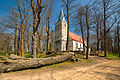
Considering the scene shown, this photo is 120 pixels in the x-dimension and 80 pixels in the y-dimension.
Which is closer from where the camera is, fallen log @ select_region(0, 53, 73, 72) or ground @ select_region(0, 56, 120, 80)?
ground @ select_region(0, 56, 120, 80)

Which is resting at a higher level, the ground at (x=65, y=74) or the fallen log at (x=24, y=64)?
the fallen log at (x=24, y=64)

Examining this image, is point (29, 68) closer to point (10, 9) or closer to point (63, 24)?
point (10, 9)

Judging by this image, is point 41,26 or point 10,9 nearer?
point 10,9

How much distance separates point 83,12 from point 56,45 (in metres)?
23.5

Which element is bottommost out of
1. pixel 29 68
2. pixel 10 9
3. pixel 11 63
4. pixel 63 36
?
pixel 29 68

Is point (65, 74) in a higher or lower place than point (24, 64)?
lower

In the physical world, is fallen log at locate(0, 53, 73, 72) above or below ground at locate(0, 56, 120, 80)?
above

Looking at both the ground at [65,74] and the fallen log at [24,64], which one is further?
the fallen log at [24,64]

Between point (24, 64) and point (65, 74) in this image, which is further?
point (24, 64)

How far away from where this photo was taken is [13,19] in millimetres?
13023

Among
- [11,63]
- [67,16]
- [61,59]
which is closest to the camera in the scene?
[11,63]

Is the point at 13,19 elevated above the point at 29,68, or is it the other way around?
the point at 13,19

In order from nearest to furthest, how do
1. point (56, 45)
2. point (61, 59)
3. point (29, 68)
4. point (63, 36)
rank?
1. point (29, 68)
2. point (61, 59)
3. point (63, 36)
4. point (56, 45)

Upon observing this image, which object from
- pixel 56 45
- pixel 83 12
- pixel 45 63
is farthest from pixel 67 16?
pixel 56 45
